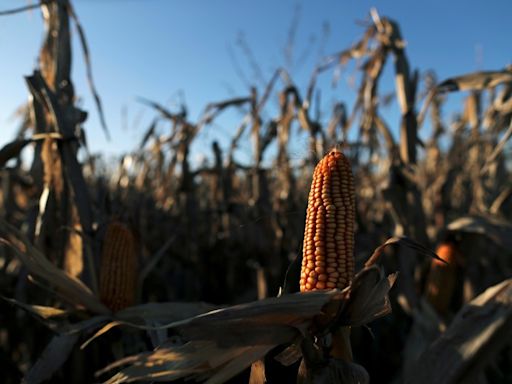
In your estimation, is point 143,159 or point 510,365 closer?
point 510,365

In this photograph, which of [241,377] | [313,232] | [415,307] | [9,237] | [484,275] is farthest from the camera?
[484,275]

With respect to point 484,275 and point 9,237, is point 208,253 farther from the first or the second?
point 9,237

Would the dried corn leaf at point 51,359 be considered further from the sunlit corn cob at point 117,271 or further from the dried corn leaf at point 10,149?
the dried corn leaf at point 10,149

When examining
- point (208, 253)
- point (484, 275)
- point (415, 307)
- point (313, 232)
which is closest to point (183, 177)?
point (208, 253)

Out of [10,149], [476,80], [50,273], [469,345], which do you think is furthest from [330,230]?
[476,80]

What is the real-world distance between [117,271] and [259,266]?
2.40 m

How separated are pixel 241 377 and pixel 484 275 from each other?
156 inches

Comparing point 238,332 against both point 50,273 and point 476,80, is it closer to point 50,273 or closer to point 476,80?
point 50,273

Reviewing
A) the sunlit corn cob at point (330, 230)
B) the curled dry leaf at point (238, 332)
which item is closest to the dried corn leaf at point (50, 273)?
the curled dry leaf at point (238, 332)

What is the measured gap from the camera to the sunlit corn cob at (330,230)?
5.59ft

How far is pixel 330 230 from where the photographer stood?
5.70ft

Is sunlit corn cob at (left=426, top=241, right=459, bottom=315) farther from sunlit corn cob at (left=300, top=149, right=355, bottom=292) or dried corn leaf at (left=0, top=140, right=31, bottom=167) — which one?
dried corn leaf at (left=0, top=140, right=31, bottom=167)

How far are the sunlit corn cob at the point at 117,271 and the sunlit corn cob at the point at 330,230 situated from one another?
4.00ft

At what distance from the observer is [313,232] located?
1770 millimetres
